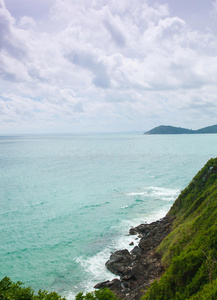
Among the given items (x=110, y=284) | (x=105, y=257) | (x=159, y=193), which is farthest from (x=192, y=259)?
(x=159, y=193)

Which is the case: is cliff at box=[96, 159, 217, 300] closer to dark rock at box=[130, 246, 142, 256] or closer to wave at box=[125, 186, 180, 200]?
dark rock at box=[130, 246, 142, 256]

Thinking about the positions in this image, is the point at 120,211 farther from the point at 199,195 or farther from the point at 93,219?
the point at 199,195

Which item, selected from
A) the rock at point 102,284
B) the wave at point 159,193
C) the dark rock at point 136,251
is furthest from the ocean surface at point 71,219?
the dark rock at point 136,251

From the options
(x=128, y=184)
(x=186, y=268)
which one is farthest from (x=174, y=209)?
(x=128, y=184)

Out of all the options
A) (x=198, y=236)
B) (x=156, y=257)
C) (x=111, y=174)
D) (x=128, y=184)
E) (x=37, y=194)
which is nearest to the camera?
(x=198, y=236)

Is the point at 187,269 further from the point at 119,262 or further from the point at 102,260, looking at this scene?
the point at 102,260

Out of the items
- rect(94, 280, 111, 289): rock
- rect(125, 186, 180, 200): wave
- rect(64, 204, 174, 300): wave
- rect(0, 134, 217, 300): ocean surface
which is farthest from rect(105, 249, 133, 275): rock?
rect(125, 186, 180, 200): wave
